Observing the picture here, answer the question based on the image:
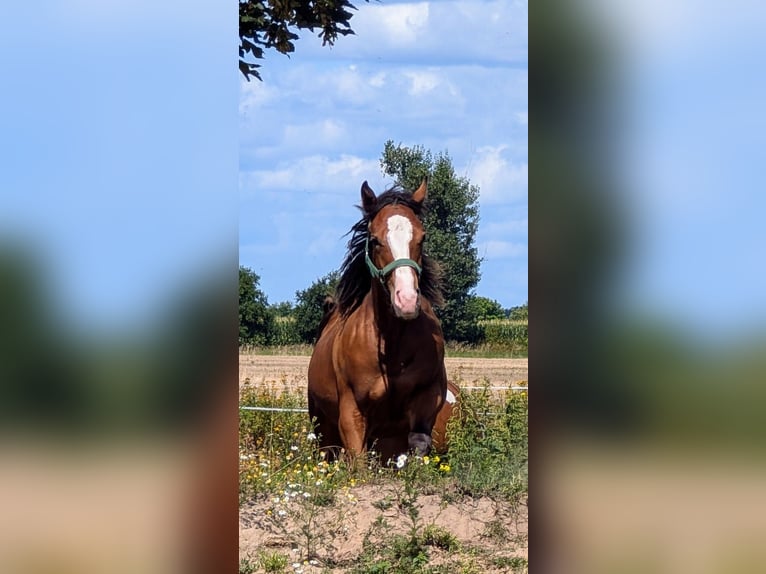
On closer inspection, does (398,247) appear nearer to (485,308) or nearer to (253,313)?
(485,308)

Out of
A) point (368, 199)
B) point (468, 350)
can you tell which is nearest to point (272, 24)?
point (368, 199)

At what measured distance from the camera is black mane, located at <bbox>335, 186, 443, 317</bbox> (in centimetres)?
384

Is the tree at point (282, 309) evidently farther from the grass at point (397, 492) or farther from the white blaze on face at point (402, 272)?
the white blaze on face at point (402, 272)

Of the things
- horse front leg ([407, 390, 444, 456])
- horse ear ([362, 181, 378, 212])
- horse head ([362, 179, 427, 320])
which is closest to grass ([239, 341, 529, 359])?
horse front leg ([407, 390, 444, 456])

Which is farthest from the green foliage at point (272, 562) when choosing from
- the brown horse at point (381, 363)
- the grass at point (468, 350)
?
the brown horse at point (381, 363)

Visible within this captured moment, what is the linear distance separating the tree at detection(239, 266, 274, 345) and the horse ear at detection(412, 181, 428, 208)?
2.57 feet

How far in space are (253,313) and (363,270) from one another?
701 millimetres

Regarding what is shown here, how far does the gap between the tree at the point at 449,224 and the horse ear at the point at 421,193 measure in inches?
1.4

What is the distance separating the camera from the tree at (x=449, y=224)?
12.0 feet
